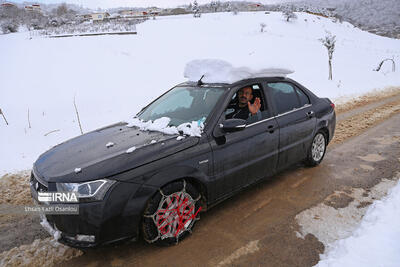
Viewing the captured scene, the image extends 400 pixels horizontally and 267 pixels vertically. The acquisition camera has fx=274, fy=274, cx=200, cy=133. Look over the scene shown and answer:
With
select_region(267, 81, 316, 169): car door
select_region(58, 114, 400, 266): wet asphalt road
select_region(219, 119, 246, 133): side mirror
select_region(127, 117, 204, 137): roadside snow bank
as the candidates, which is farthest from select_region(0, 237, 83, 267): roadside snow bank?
select_region(267, 81, 316, 169): car door

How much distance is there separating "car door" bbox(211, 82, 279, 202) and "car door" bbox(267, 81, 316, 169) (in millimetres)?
182

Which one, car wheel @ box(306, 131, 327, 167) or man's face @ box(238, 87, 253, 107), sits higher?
man's face @ box(238, 87, 253, 107)

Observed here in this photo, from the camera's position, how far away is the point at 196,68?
397 cm

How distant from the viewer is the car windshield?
3.32m

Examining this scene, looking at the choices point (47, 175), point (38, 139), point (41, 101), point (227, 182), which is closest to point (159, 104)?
point (227, 182)

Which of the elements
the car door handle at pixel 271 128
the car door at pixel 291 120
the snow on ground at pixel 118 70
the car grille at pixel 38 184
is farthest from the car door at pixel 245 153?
the car grille at pixel 38 184

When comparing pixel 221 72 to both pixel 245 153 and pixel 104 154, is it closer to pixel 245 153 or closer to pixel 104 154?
pixel 245 153

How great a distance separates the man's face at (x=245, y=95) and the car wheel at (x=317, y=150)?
1.61 meters

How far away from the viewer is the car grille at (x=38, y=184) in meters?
2.53

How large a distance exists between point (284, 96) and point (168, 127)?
75.3 inches

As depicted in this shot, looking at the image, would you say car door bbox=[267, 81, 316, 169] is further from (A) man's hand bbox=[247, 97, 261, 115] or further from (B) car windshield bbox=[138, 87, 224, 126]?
(B) car windshield bbox=[138, 87, 224, 126]

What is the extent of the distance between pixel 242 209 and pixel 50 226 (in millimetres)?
2169

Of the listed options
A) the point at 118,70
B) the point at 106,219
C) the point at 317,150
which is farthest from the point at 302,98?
the point at 118,70

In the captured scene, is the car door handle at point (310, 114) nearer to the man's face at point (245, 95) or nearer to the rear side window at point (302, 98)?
the rear side window at point (302, 98)
